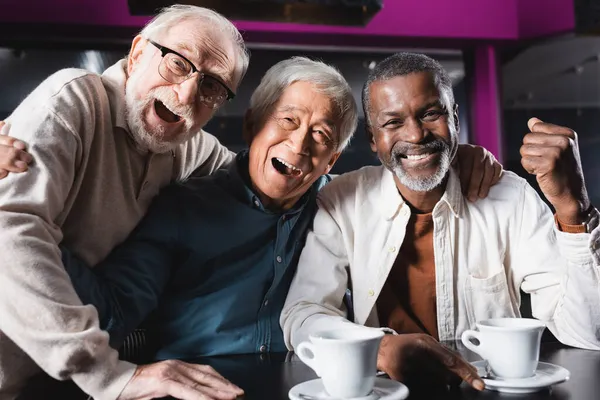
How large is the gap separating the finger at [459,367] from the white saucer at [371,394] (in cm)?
9

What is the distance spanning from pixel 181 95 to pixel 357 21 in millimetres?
2495

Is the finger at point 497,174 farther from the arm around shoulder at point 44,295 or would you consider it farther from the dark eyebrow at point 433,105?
the arm around shoulder at point 44,295

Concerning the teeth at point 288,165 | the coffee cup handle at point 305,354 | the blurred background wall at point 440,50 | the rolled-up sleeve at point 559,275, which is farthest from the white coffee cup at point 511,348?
the blurred background wall at point 440,50

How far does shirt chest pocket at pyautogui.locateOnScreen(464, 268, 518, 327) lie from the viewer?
1.71m

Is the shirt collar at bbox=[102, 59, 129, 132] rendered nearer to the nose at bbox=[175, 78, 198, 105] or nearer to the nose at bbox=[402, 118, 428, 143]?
Answer: the nose at bbox=[175, 78, 198, 105]

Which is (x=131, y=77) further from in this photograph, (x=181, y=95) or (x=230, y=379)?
(x=230, y=379)

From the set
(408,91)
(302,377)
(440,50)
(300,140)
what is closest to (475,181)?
(408,91)

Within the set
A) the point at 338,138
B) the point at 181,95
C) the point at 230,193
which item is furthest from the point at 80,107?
the point at 338,138

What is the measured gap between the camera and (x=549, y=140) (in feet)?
4.81

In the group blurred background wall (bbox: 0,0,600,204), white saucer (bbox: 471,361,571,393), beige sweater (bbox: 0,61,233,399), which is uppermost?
blurred background wall (bbox: 0,0,600,204)

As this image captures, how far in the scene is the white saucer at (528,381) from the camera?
107 centimetres

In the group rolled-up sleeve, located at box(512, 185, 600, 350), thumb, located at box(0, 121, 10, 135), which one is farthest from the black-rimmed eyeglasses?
rolled-up sleeve, located at box(512, 185, 600, 350)

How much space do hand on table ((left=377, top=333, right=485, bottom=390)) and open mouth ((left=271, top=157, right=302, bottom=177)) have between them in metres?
0.59

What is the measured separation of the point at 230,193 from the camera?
177 cm
